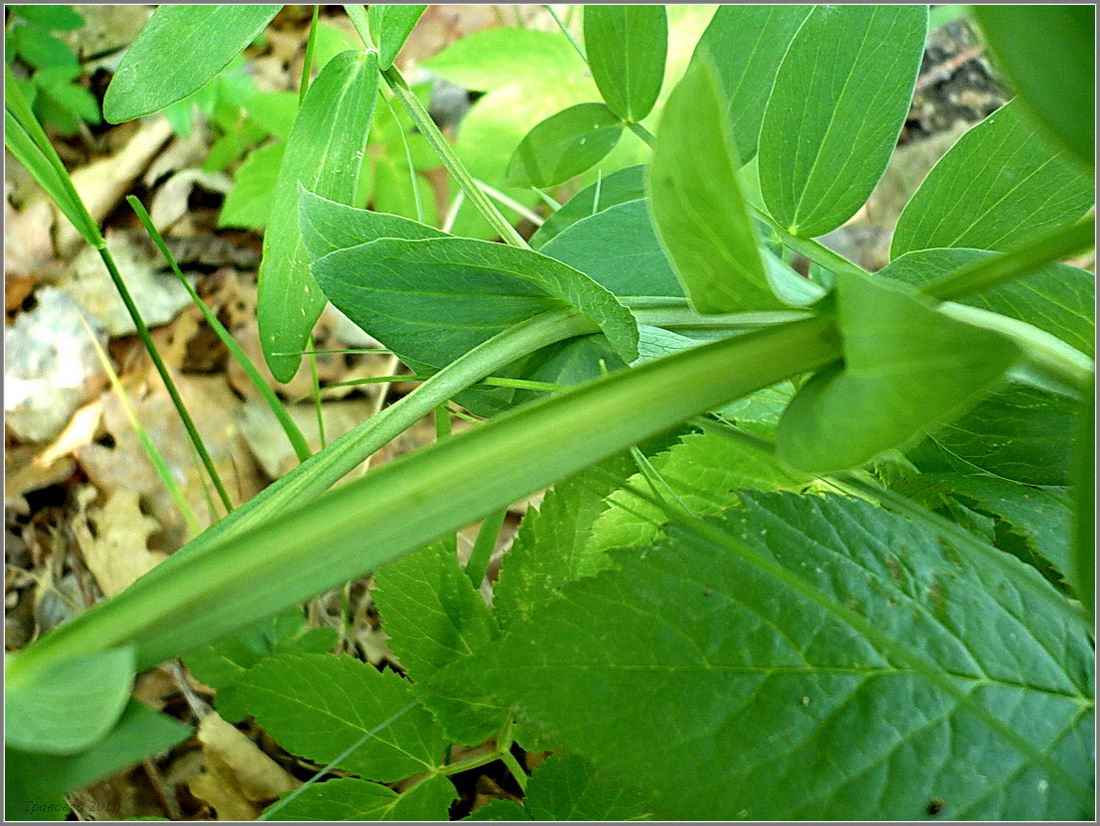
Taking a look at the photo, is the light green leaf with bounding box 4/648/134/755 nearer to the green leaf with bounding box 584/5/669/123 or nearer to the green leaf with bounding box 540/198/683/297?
the green leaf with bounding box 540/198/683/297

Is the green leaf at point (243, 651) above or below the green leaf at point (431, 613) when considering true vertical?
below

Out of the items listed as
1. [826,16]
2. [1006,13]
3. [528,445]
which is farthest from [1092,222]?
[826,16]

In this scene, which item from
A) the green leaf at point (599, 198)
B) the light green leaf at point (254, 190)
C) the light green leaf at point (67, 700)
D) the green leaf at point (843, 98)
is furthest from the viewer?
the light green leaf at point (254, 190)

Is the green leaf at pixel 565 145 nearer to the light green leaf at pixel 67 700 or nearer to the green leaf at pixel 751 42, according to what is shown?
the green leaf at pixel 751 42

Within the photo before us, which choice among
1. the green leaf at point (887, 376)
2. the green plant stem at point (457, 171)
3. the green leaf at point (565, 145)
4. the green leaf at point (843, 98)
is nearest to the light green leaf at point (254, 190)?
the green leaf at point (565, 145)

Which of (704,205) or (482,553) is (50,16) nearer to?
(482,553)

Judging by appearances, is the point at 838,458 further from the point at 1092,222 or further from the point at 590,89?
the point at 590,89

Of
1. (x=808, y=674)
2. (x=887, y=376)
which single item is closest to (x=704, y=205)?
(x=887, y=376)
